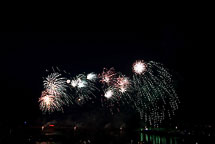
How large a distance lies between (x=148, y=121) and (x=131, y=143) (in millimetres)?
56066

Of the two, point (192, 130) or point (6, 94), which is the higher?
point (6, 94)

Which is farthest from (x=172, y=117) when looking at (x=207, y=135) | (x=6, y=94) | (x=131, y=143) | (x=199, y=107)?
(x=6, y=94)

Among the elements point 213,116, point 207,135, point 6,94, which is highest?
point 6,94

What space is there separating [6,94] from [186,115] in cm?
5258

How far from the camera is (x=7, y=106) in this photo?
222ft

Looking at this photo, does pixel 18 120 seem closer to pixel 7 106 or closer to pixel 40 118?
pixel 7 106

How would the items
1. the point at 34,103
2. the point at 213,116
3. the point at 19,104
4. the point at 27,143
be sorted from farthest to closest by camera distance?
the point at 34,103
the point at 19,104
the point at 213,116
the point at 27,143

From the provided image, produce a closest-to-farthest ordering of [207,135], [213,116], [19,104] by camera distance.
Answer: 1. [207,135]
2. [213,116]
3. [19,104]

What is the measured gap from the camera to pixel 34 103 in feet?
250

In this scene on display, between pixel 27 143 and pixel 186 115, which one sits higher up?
pixel 186 115

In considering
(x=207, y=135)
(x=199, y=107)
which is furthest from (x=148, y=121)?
(x=207, y=135)

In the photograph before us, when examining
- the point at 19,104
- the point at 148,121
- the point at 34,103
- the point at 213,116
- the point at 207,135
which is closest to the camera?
the point at 207,135

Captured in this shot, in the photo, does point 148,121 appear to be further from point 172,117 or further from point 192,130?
point 192,130

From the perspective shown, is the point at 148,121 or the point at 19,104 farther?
the point at 148,121
